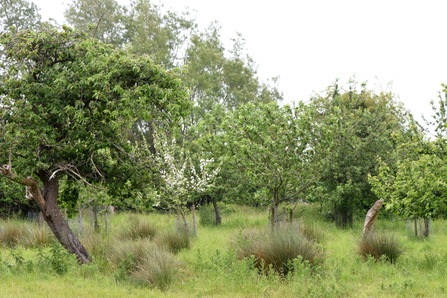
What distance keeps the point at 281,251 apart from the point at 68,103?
5548 mm

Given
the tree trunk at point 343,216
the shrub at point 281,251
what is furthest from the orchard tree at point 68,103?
the tree trunk at point 343,216

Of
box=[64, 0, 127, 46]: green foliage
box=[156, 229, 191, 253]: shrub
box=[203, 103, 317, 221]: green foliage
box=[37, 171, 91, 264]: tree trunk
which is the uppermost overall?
box=[64, 0, 127, 46]: green foliage

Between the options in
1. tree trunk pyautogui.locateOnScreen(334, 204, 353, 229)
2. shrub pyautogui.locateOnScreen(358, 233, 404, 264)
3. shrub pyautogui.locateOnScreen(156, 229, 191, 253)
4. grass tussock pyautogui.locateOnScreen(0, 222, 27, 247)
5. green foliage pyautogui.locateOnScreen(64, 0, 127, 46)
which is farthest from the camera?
green foliage pyautogui.locateOnScreen(64, 0, 127, 46)

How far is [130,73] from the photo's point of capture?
10086 millimetres

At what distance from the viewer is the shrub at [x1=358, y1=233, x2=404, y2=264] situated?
38.4 feet

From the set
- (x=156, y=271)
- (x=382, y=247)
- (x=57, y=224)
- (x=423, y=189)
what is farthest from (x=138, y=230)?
(x=423, y=189)

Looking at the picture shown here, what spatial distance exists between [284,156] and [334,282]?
19.7 ft

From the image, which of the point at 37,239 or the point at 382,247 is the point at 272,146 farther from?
the point at 37,239

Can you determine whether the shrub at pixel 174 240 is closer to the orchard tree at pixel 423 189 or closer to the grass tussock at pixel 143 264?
the grass tussock at pixel 143 264

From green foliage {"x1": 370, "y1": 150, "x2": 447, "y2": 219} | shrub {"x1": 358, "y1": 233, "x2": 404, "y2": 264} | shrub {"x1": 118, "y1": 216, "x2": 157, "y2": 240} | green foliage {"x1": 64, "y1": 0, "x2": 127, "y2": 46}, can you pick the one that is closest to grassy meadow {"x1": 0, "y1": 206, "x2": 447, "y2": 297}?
shrub {"x1": 358, "y1": 233, "x2": 404, "y2": 264}

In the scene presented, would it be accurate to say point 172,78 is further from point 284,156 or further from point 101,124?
point 284,156

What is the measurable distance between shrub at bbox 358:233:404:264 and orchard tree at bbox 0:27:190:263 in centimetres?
565

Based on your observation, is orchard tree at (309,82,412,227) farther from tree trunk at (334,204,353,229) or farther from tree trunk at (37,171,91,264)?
tree trunk at (37,171,91,264)

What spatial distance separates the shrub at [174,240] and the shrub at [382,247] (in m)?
4.89
